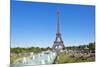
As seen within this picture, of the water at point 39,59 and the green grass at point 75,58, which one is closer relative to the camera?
the water at point 39,59

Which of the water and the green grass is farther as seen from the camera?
the green grass

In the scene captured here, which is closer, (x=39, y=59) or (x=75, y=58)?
(x=39, y=59)
